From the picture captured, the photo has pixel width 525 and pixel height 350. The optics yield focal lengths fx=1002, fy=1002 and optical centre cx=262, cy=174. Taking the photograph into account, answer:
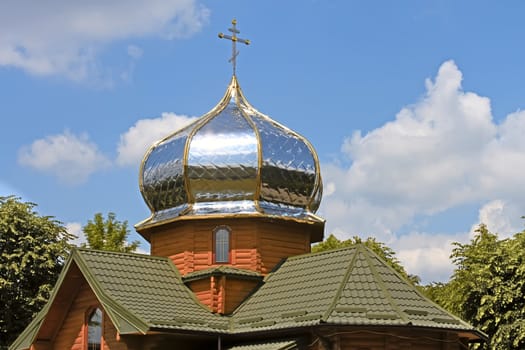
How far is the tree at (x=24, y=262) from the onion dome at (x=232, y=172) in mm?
8945

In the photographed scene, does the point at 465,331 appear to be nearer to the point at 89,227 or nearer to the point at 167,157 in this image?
the point at 167,157

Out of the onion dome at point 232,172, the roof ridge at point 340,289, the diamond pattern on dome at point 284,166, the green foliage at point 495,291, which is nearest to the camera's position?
the roof ridge at point 340,289

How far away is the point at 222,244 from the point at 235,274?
4.20ft

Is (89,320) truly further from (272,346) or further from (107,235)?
(107,235)

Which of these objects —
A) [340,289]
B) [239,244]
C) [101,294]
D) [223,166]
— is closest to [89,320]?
[101,294]

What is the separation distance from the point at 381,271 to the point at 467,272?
846 centimetres

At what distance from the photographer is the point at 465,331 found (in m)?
24.0

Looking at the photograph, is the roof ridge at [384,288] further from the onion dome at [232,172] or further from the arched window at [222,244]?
A: the arched window at [222,244]

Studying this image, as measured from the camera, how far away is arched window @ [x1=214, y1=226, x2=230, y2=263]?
27766mm

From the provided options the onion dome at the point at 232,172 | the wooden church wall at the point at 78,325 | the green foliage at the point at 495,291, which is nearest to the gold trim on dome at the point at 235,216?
the onion dome at the point at 232,172

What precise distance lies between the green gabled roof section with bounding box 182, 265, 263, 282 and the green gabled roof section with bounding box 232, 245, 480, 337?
45cm

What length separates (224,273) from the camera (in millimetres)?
26828

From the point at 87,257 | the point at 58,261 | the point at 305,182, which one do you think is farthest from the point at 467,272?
the point at 58,261

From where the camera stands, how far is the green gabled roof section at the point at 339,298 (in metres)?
23.2
